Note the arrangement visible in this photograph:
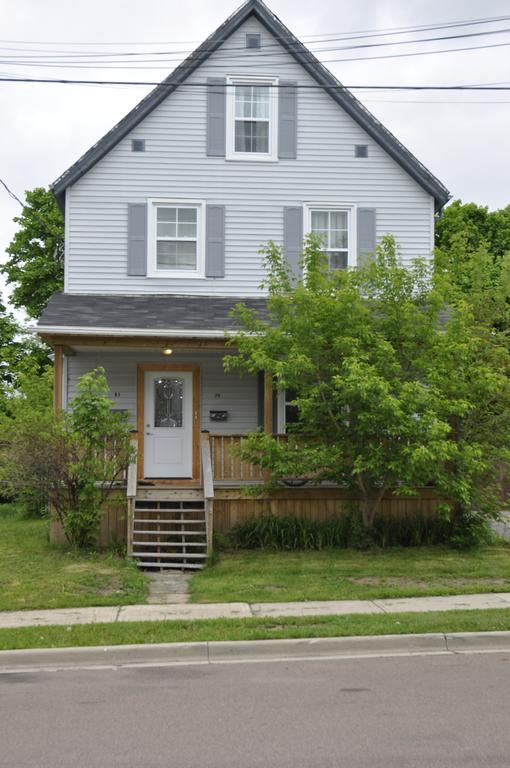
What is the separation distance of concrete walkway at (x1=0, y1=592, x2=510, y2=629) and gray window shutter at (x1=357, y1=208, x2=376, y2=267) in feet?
27.4

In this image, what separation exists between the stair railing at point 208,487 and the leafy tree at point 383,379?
0.71m

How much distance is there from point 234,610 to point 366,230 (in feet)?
30.8

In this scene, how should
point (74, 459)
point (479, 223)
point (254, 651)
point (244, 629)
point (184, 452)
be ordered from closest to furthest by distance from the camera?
point (254, 651) → point (244, 629) → point (74, 459) → point (184, 452) → point (479, 223)

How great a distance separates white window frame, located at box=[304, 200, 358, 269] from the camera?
52.0 ft

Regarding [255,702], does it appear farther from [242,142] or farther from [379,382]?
[242,142]

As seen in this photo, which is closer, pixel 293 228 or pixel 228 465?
pixel 228 465

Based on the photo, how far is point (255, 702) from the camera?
227 inches

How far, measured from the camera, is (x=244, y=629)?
7.74 m

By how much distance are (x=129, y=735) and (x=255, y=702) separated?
1.06 m

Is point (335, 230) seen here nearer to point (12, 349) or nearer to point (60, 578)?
point (60, 578)

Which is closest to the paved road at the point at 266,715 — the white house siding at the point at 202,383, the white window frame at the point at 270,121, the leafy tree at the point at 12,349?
the white house siding at the point at 202,383

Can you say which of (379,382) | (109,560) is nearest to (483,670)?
(379,382)

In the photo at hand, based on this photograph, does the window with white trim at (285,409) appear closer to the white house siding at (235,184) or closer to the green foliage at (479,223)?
the white house siding at (235,184)

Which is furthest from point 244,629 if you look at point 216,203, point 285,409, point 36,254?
point 36,254
